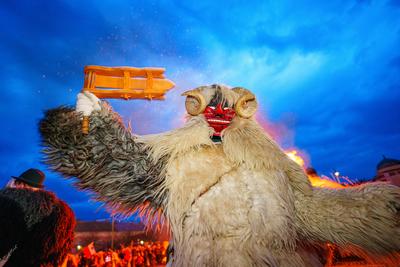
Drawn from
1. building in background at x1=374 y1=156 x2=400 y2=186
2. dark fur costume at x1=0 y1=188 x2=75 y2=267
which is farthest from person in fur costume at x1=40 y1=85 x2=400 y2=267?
building in background at x1=374 y1=156 x2=400 y2=186

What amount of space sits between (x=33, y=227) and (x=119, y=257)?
12.9 m

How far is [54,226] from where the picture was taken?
3.32 meters

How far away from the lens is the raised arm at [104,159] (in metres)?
1.68

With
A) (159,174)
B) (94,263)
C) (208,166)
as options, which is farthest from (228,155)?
(94,263)

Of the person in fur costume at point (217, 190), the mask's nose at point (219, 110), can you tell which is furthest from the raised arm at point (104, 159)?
the mask's nose at point (219, 110)

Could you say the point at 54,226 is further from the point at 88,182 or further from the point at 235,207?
the point at 235,207

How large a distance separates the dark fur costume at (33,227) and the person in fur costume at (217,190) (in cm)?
169

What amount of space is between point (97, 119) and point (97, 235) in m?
34.4

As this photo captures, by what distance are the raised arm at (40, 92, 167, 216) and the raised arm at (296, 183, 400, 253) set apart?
1.22 m

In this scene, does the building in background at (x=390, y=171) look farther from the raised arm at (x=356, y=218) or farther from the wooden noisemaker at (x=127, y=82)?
the wooden noisemaker at (x=127, y=82)

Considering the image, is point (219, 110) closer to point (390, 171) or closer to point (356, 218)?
point (356, 218)

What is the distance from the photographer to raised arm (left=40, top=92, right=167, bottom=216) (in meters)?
1.68

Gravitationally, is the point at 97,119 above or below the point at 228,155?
above

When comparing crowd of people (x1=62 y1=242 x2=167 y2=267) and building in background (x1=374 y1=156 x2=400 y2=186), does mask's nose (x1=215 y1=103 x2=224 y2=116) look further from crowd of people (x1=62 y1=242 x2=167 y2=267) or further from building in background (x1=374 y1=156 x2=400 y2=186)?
crowd of people (x1=62 y1=242 x2=167 y2=267)
